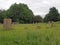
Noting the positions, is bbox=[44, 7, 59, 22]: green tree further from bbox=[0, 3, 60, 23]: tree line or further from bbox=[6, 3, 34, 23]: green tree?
bbox=[6, 3, 34, 23]: green tree

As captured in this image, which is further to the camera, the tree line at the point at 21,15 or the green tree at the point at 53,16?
the tree line at the point at 21,15

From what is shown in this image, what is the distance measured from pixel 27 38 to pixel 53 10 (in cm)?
6344

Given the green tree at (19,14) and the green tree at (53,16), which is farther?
the green tree at (19,14)

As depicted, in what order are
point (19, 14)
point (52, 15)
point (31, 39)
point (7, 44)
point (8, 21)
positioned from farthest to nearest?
point (19, 14), point (52, 15), point (8, 21), point (31, 39), point (7, 44)

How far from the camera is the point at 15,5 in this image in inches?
3191

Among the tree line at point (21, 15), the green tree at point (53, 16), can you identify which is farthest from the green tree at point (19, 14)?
the green tree at point (53, 16)

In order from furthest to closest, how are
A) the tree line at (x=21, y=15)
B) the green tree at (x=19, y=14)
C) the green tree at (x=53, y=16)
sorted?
the green tree at (x=19, y=14), the tree line at (x=21, y=15), the green tree at (x=53, y=16)

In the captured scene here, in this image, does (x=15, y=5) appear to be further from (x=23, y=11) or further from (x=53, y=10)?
(x=53, y=10)

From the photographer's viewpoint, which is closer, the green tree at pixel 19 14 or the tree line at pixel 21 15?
the tree line at pixel 21 15

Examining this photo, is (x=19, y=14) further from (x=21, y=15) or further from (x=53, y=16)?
(x=53, y=16)

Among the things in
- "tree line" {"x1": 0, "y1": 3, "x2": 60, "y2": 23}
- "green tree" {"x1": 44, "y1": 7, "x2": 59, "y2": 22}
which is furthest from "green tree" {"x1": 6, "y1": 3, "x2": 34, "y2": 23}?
"green tree" {"x1": 44, "y1": 7, "x2": 59, "y2": 22}

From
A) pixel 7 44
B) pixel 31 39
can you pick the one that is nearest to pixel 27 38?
pixel 31 39

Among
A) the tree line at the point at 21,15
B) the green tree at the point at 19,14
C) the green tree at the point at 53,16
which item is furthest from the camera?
the green tree at the point at 19,14

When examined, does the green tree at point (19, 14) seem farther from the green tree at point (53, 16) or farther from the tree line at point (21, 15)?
the green tree at point (53, 16)
